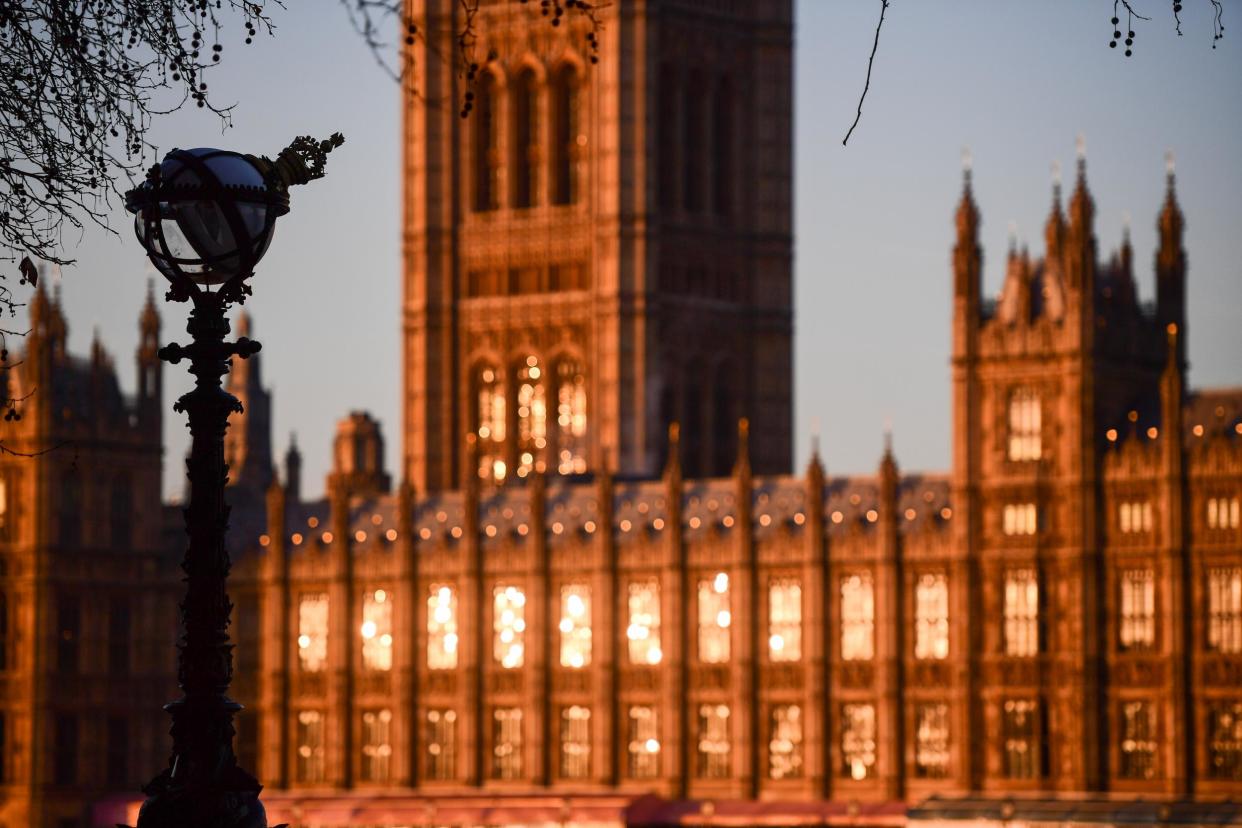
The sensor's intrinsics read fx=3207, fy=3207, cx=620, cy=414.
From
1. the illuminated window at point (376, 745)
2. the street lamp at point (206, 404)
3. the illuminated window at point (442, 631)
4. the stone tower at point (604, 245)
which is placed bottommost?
the illuminated window at point (376, 745)

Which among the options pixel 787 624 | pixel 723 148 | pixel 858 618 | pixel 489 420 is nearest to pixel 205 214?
pixel 858 618

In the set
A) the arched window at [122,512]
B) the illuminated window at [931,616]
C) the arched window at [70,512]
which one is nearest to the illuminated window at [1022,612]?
the illuminated window at [931,616]

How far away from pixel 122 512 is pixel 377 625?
10222mm

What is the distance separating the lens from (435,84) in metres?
126

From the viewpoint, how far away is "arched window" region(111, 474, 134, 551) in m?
107

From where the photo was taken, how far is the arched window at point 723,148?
12331cm

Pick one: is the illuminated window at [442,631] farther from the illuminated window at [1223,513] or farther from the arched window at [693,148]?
the illuminated window at [1223,513]

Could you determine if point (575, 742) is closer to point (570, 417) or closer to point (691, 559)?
point (691, 559)

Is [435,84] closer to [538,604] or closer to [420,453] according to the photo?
[420,453]

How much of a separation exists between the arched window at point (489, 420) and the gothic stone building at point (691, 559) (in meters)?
0.12

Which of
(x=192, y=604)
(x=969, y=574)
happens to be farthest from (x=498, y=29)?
(x=192, y=604)

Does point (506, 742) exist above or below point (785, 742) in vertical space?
below

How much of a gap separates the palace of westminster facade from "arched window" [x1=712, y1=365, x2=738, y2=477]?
120mm

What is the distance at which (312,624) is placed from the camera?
104188 millimetres
